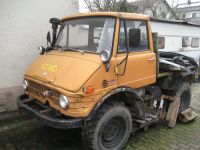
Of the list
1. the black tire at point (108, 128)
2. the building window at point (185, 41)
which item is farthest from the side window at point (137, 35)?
the building window at point (185, 41)

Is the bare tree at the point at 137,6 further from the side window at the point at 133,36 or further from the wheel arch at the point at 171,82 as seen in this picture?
the side window at the point at 133,36

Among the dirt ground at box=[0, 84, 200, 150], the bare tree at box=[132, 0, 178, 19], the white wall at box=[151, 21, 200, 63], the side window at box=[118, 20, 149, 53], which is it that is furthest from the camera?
the bare tree at box=[132, 0, 178, 19]

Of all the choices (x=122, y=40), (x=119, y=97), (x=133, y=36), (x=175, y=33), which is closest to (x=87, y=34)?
(x=122, y=40)

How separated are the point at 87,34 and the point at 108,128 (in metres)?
1.66

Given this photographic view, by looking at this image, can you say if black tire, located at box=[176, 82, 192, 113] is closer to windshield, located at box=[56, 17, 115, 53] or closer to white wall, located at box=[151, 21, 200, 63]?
windshield, located at box=[56, 17, 115, 53]

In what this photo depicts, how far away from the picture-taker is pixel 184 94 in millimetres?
6148

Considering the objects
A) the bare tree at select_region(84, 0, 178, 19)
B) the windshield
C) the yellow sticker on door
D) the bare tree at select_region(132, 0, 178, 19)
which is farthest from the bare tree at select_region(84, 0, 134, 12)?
the yellow sticker on door

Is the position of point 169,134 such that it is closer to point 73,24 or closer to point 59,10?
point 73,24

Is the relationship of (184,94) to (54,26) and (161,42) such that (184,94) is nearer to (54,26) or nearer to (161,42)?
(54,26)

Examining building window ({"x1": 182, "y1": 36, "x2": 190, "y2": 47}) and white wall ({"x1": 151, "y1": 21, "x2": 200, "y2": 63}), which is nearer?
white wall ({"x1": 151, "y1": 21, "x2": 200, "y2": 63})

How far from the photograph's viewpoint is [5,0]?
5.50 m

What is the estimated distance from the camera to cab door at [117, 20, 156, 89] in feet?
13.7

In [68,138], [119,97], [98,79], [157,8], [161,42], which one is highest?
[157,8]

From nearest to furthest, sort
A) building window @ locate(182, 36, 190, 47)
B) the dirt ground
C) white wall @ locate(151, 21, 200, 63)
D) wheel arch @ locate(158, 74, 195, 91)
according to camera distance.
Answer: the dirt ground → wheel arch @ locate(158, 74, 195, 91) → white wall @ locate(151, 21, 200, 63) → building window @ locate(182, 36, 190, 47)
